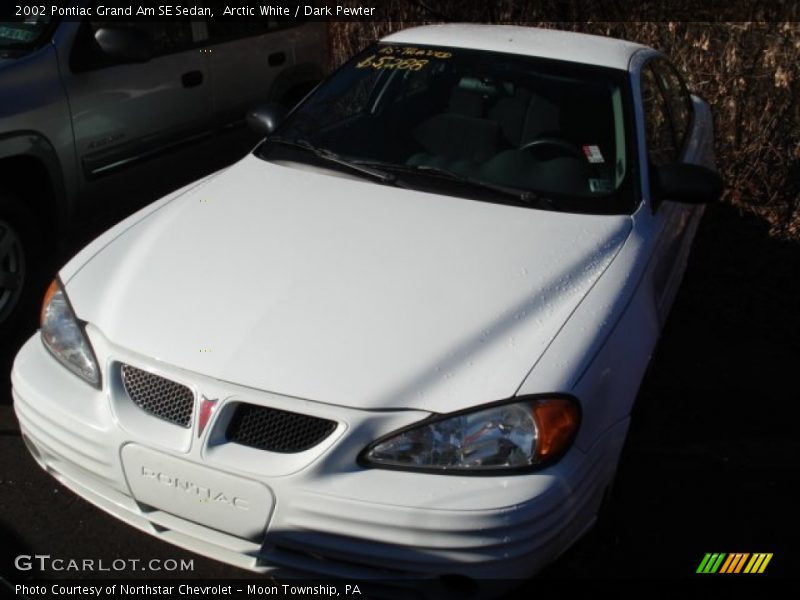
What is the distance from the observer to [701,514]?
12.6 ft

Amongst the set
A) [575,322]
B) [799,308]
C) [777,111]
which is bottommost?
[799,308]

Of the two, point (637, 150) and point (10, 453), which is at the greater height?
point (637, 150)

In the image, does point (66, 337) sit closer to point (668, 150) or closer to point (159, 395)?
point (159, 395)

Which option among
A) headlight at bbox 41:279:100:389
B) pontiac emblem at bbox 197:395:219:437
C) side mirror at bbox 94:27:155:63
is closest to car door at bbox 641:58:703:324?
pontiac emblem at bbox 197:395:219:437

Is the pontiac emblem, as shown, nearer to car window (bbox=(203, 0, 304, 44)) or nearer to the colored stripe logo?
the colored stripe logo

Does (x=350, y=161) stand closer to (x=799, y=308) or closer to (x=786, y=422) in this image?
(x=786, y=422)

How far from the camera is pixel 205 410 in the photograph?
2836 mm

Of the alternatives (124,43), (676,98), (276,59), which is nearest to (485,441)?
(676,98)

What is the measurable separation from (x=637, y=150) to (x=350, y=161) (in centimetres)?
116

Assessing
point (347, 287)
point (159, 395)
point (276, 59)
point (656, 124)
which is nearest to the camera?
point (159, 395)

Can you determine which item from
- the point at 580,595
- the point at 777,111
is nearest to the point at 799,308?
the point at 777,111

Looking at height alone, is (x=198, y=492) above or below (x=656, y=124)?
below

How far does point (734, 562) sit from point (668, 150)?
1.95 m

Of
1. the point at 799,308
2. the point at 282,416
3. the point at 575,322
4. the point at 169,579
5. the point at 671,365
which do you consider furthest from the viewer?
the point at 799,308
